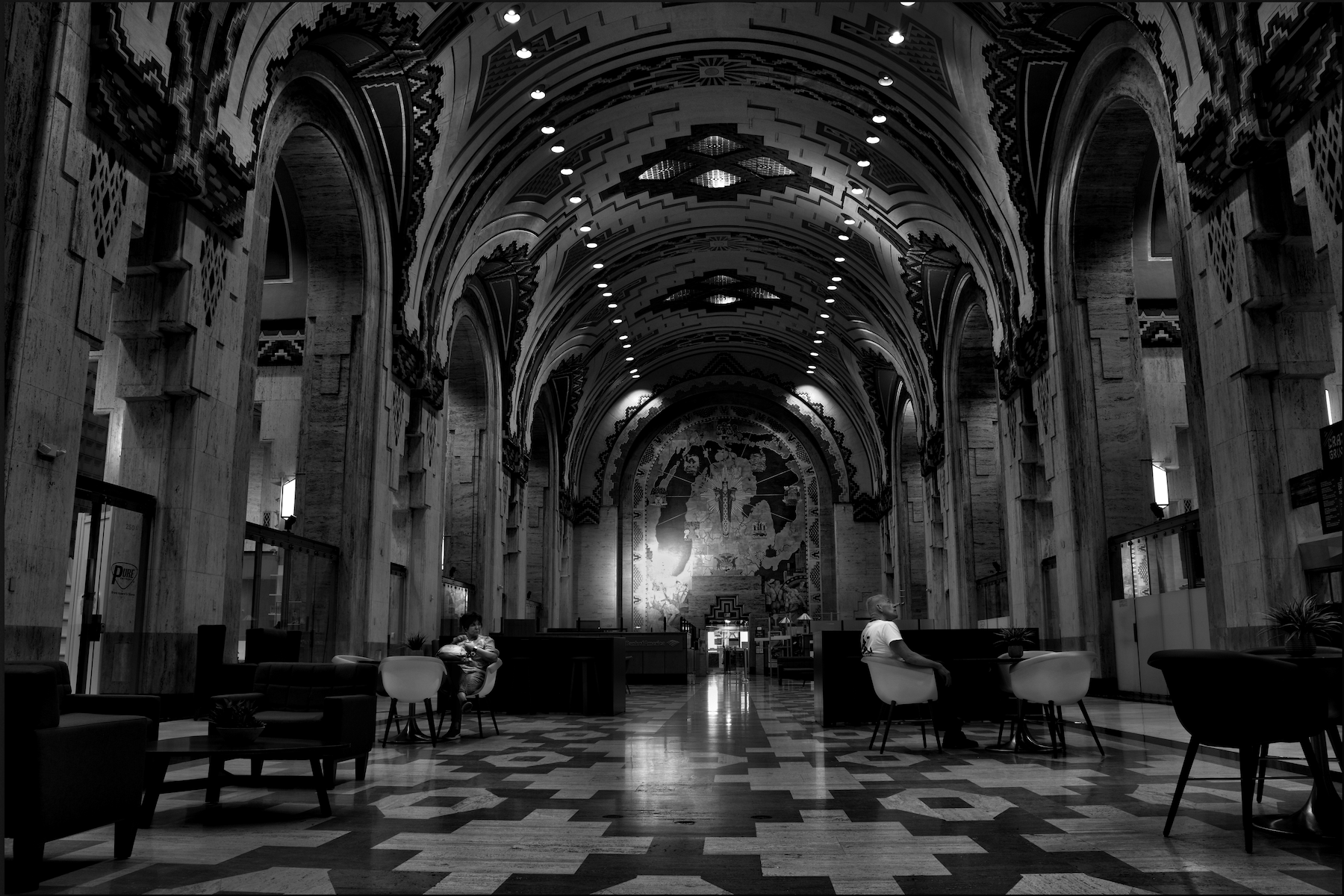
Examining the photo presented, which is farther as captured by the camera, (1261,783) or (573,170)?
(573,170)

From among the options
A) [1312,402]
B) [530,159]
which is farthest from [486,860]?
[530,159]

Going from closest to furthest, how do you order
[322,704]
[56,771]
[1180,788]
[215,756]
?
1. [56,771]
2. [1180,788]
3. [215,756]
4. [322,704]

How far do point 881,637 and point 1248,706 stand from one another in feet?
10.9

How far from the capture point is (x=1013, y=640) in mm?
7004

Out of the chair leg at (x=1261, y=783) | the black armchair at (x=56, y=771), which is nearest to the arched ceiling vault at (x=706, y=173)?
the chair leg at (x=1261, y=783)

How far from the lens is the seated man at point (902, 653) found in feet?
21.6

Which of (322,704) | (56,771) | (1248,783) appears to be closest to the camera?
(56,771)

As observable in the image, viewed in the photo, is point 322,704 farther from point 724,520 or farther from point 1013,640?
point 724,520

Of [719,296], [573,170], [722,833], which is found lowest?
[722,833]

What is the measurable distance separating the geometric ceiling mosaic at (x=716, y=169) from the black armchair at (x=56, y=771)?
46.5 feet

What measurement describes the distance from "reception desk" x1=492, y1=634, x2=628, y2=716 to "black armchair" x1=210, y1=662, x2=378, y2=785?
203 inches

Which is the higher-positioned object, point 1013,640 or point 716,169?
point 716,169

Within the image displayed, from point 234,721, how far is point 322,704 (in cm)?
120

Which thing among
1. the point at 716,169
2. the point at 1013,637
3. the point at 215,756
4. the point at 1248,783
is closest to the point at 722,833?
the point at 1248,783
